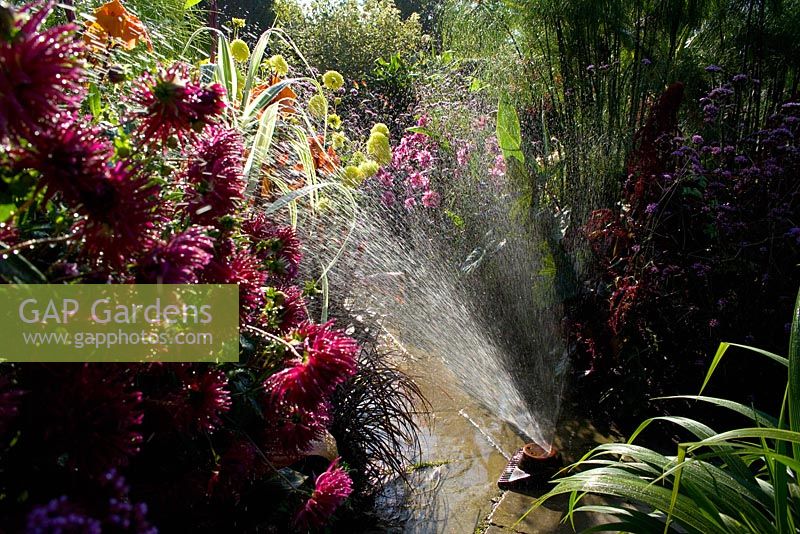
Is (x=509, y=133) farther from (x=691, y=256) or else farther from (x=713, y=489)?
(x=713, y=489)


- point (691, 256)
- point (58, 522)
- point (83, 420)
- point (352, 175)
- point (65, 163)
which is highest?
point (352, 175)

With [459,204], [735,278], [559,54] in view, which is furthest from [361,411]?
[559,54]

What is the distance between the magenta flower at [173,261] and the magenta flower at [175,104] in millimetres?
180

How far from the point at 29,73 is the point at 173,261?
0.98 feet

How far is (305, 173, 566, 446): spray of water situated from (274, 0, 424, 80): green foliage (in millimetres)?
7358

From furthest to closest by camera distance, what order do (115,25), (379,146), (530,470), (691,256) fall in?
(379,146), (691,256), (530,470), (115,25)

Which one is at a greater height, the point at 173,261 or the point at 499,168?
the point at 499,168

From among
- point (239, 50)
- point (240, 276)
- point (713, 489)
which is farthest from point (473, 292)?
point (240, 276)

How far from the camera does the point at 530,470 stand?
2.60 m

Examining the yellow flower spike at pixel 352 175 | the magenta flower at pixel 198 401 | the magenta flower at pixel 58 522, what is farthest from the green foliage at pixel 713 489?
the yellow flower spike at pixel 352 175

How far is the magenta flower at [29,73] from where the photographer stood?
28.8 inches

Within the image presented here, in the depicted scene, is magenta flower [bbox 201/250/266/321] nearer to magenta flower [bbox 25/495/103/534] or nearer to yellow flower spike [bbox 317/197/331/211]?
magenta flower [bbox 25/495/103/534]

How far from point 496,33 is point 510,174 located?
999 mm

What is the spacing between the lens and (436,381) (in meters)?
3.61
